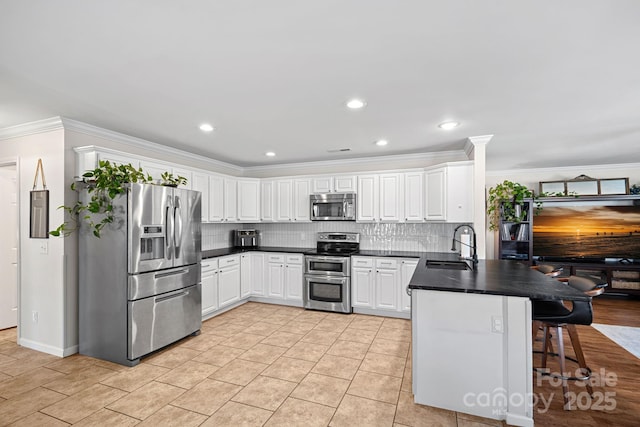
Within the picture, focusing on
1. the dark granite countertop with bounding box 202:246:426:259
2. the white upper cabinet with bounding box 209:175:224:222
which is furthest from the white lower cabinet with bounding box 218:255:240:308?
the white upper cabinet with bounding box 209:175:224:222

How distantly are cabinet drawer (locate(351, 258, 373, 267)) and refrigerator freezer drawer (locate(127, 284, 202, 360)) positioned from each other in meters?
2.17

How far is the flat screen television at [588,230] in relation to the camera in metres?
5.67

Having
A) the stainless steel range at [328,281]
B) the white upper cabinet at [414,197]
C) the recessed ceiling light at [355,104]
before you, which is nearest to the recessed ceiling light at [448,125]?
the recessed ceiling light at [355,104]

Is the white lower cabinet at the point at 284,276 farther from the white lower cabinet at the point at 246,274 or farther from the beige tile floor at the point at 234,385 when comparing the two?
the beige tile floor at the point at 234,385

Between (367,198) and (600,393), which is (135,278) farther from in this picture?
(600,393)

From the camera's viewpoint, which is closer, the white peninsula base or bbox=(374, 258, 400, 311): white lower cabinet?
the white peninsula base

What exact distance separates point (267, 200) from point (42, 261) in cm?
310

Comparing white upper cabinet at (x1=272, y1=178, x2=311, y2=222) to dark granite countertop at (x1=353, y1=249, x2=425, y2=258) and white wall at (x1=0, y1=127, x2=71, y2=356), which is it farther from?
white wall at (x1=0, y1=127, x2=71, y2=356)

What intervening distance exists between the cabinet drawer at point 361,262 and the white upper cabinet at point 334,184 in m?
1.10

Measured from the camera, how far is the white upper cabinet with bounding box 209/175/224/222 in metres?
4.79

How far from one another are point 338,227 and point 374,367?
8.93 ft

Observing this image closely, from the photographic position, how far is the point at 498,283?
236cm

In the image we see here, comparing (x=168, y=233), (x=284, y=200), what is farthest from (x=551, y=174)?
(x=168, y=233)

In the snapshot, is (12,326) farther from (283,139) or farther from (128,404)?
(283,139)
